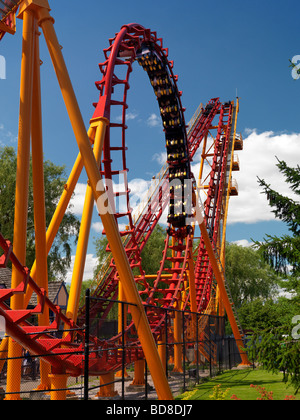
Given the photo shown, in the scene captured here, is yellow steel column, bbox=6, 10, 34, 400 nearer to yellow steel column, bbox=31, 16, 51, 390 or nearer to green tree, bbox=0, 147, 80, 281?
yellow steel column, bbox=31, 16, 51, 390

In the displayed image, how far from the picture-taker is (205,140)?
28.8 metres

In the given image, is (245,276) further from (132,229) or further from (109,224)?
(109,224)

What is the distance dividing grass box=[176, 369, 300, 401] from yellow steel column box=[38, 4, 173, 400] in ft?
7.34

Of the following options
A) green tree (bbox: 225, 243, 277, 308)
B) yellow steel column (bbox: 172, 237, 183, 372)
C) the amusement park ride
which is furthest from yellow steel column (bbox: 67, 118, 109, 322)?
green tree (bbox: 225, 243, 277, 308)

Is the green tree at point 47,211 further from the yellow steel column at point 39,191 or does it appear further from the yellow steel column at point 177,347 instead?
the yellow steel column at point 39,191

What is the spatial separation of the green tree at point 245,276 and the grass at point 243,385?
2011 centimetres

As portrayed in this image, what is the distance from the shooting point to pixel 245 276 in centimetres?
3878

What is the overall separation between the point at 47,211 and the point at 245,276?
1959 cm

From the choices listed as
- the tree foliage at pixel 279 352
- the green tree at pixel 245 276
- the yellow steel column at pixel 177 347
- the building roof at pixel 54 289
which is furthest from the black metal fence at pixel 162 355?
the green tree at pixel 245 276

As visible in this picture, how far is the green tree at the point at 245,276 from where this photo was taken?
38438mm

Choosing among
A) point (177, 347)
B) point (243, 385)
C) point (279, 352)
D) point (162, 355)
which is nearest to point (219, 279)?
point (177, 347)

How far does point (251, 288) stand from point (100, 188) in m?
32.5
